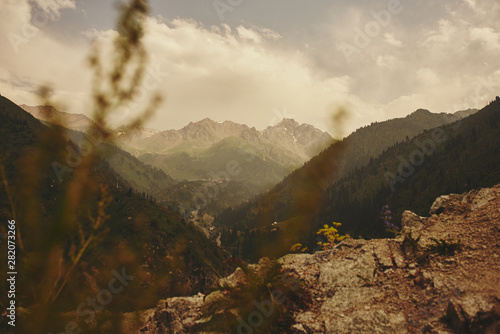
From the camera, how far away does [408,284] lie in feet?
23.8

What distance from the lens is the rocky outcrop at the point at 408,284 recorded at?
19.1ft

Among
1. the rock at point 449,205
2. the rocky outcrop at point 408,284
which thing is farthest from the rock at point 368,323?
the rock at point 449,205

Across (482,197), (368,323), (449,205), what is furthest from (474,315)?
(482,197)

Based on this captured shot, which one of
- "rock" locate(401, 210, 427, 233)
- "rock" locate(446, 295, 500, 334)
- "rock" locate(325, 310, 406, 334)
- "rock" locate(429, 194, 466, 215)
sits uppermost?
"rock" locate(429, 194, 466, 215)

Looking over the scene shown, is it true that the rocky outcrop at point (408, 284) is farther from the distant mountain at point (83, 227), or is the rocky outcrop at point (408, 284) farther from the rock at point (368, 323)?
the distant mountain at point (83, 227)

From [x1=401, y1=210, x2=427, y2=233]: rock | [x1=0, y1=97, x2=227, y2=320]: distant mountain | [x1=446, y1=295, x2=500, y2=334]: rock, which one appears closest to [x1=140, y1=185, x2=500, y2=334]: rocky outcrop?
[x1=446, y1=295, x2=500, y2=334]: rock

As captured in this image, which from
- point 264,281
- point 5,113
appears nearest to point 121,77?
point 264,281

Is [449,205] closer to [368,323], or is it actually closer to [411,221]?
[411,221]

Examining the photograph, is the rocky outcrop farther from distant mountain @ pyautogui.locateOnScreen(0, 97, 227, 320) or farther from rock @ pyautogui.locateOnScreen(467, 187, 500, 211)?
distant mountain @ pyautogui.locateOnScreen(0, 97, 227, 320)

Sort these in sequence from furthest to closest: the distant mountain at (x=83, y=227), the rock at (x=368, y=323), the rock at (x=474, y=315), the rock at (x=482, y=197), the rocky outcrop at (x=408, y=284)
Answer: the rock at (x=482, y=197), the rock at (x=368, y=323), the rocky outcrop at (x=408, y=284), the rock at (x=474, y=315), the distant mountain at (x=83, y=227)

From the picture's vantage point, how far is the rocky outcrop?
5820mm

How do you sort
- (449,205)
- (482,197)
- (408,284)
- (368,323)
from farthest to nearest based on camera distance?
1. (449,205)
2. (482,197)
3. (408,284)
4. (368,323)

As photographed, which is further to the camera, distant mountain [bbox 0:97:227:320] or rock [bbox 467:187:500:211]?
rock [bbox 467:187:500:211]

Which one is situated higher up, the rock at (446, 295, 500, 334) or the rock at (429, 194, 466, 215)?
the rock at (429, 194, 466, 215)
